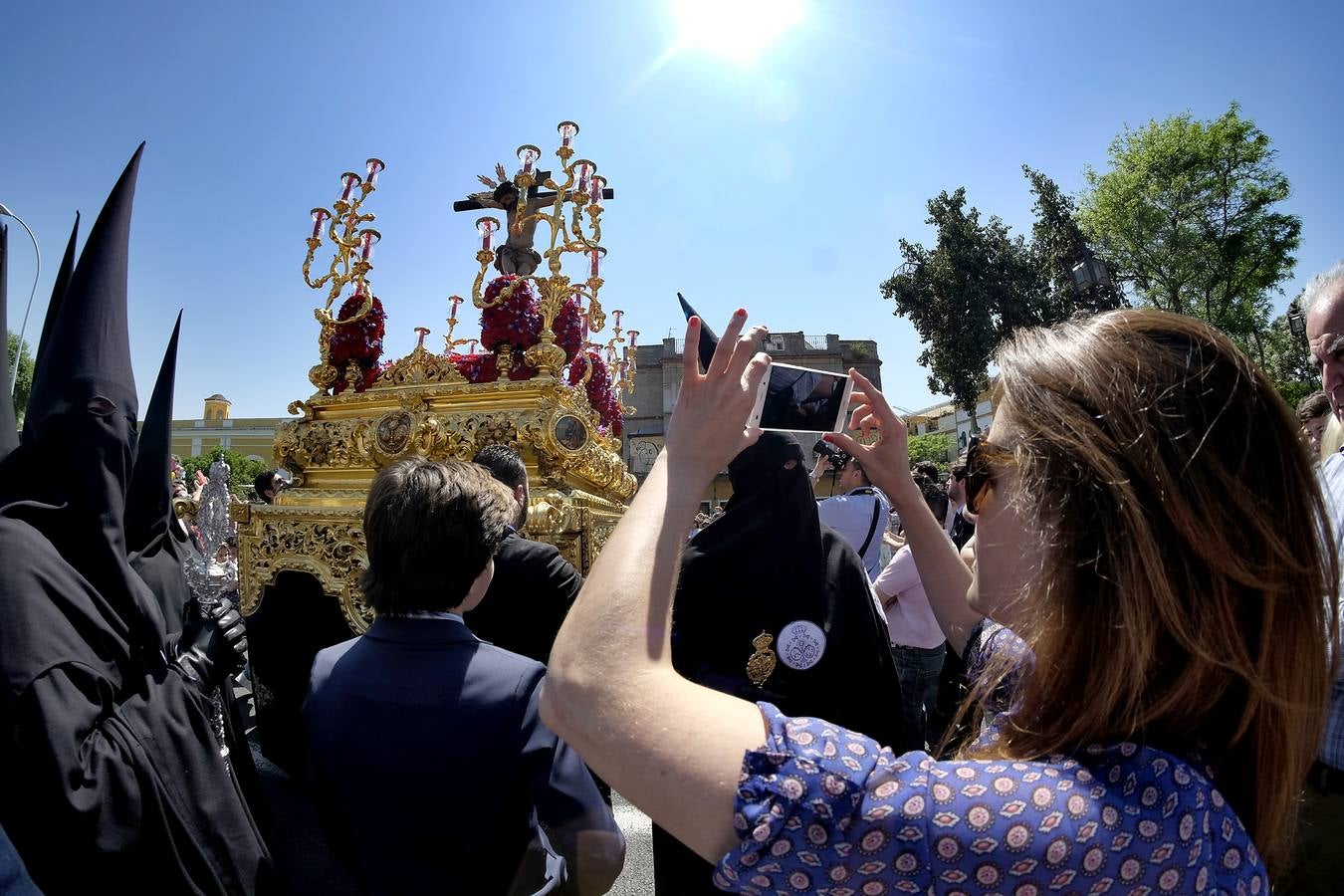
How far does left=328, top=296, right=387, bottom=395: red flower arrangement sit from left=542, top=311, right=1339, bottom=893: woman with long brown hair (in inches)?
165

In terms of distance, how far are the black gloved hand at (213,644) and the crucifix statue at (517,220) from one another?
119 inches

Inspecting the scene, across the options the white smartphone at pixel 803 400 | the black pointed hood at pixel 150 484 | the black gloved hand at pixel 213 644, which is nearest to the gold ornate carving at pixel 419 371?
the black pointed hood at pixel 150 484

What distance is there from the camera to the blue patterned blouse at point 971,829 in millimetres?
663

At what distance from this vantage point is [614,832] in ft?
5.21

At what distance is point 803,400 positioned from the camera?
4.27ft

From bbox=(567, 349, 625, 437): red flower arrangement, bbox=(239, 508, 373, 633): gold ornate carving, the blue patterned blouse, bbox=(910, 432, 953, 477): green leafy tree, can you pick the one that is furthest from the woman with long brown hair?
bbox=(910, 432, 953, 477): green leafy tree

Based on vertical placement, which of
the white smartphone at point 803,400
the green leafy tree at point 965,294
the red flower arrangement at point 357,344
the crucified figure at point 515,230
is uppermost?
the green leafy tree at point 965,294

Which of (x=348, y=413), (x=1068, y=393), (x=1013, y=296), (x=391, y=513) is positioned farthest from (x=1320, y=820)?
(x=1013, y=296)

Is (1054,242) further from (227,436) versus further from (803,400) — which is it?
(227,436)

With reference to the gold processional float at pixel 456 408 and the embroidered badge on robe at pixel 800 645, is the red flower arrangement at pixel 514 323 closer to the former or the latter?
the gold processional float at pixel 456 408

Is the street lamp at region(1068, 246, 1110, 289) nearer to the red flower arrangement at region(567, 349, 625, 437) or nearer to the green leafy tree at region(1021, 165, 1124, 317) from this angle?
the red flower arrangement at region(567, 349, 625, 437)

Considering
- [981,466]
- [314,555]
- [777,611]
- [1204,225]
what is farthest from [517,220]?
[1204,225]

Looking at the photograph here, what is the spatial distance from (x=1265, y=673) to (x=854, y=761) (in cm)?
52

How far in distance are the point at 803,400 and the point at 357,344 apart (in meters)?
4.06
